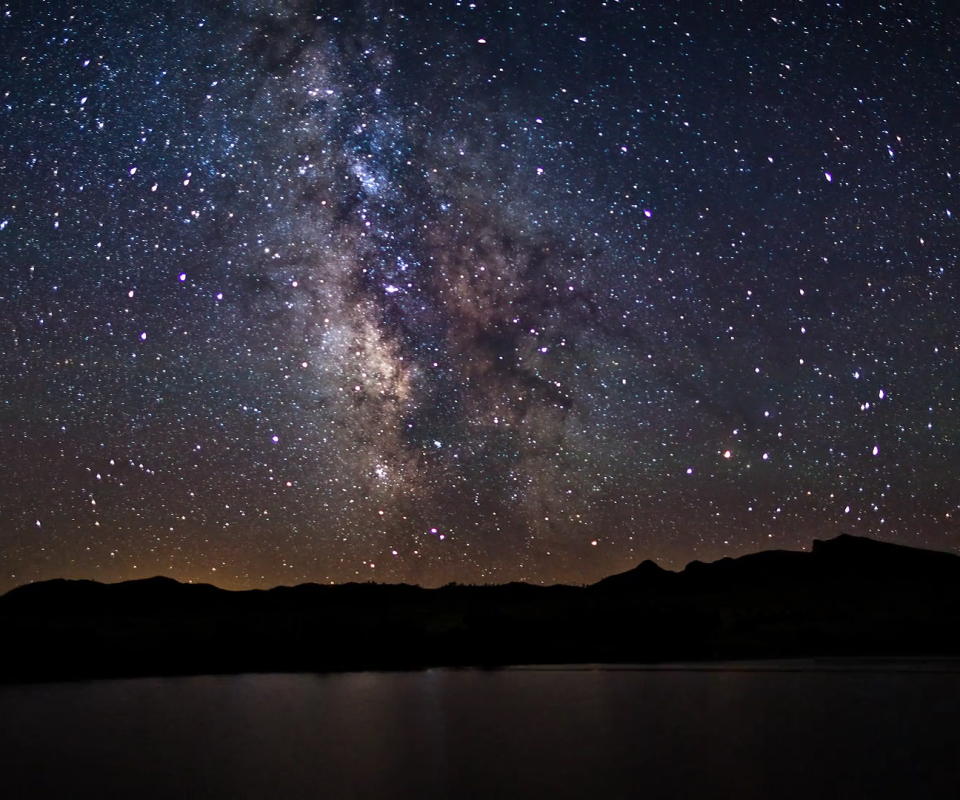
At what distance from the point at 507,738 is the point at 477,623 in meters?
19.2

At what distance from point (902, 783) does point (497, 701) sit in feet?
35.1

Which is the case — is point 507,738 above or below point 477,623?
below

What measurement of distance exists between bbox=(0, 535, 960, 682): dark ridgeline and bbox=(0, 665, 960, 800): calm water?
6.60 m

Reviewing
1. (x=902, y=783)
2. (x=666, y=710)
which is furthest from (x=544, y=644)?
(x=902, y=783)

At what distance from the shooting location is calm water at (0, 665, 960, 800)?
36.2 feet

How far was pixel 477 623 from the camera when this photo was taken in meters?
33.7

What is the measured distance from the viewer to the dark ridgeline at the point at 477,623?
102 ft

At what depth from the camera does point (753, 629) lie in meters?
35.1

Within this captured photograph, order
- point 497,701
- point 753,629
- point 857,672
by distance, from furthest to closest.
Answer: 1. point 753,629
2. point 857,672
3. point 497,701

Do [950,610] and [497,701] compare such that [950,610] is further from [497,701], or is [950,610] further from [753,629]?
[497,701]

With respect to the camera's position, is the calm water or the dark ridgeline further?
the dark ridgeline

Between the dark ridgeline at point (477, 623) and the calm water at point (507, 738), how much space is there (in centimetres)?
660

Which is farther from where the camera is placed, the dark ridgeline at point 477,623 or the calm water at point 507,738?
the dark ridgeline at point 477,623

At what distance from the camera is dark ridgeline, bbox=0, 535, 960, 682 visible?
102ft
